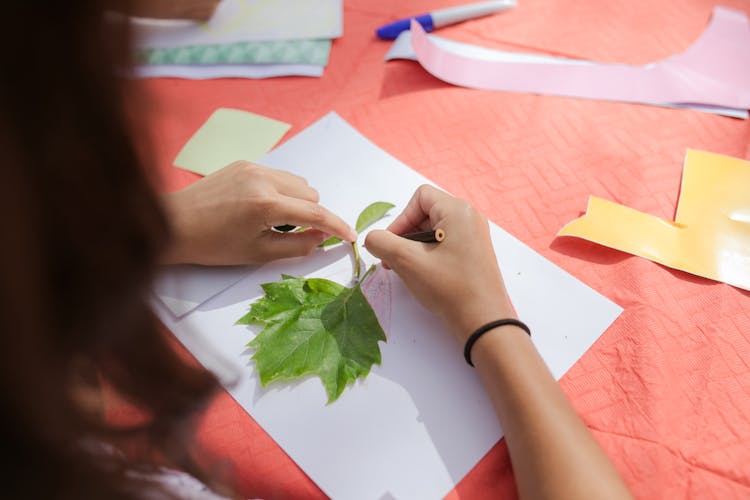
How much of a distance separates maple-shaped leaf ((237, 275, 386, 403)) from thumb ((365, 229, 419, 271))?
0.17 ft

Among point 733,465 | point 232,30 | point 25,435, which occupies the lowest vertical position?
point 733,465

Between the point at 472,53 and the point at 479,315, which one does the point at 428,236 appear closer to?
the point at 479,315

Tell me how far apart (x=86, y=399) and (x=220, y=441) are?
19cm

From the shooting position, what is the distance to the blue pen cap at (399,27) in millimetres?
940

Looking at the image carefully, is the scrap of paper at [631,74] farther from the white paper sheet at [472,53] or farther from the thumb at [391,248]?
the thumb at [391,248]

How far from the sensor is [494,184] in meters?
0.77

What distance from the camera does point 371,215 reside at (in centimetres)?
72

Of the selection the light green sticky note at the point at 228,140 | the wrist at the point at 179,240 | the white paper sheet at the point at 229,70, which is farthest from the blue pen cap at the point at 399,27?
the wrist at the point at 179,240

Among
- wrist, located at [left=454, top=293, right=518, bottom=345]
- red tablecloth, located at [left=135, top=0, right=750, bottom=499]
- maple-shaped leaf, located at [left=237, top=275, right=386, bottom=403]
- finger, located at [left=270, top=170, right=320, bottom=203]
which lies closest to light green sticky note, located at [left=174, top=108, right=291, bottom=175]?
red tablecloth, located at [left=135, top=0, right=750, bottom=499]

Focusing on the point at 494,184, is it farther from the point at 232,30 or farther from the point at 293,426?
the point at 232,30

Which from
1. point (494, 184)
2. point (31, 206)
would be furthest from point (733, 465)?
point (31, 206)

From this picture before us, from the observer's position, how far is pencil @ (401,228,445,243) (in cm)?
61

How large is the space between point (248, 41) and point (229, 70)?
0.07 metres

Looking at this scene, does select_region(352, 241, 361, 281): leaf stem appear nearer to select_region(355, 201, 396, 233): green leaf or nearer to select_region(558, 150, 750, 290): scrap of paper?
select_region(355, 201, 396, 233): green leaf
